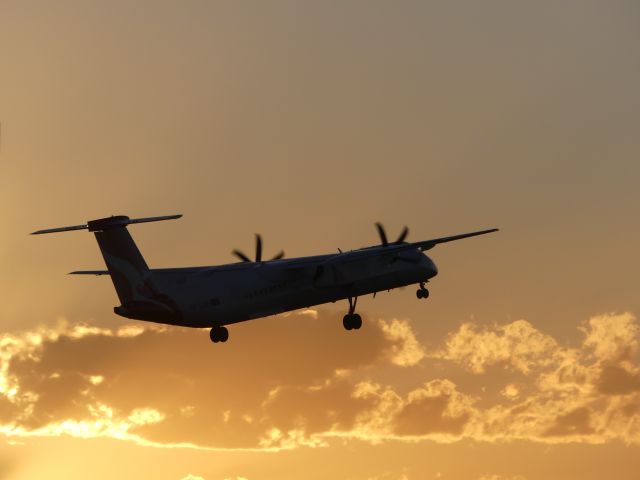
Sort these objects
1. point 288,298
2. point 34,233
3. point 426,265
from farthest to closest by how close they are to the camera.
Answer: point 426,265
point 288,298
point 34,233

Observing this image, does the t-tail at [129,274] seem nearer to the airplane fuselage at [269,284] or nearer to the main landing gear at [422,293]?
the airplane fuselage at [269,284]

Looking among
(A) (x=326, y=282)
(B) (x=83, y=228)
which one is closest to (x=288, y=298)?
(A) (x=326, y=282)

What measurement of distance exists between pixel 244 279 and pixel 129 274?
7.11 meters

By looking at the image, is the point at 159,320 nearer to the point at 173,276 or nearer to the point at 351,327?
the point at 173,276

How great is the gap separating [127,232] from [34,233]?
5.78m

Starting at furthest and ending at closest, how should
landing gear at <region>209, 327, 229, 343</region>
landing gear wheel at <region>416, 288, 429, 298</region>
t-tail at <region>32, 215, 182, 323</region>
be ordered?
landing gear wheel at <region>416, 288, 429, 298</region> → landing gear at <region>209, 327, 229, 343</region> → t-tail at <region>32, 215, 182, 323</region>

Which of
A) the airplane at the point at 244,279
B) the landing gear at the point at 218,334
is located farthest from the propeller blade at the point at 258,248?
the landing gear at the point at 218,334

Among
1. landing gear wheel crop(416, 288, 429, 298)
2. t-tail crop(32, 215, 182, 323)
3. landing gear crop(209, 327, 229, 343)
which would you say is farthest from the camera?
landing gear wheel crop(416, 288, 429, 298)

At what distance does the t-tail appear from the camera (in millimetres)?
74625

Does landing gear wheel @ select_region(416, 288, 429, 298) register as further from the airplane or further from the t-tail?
the t-tail

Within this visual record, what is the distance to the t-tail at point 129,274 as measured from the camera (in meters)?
74.6

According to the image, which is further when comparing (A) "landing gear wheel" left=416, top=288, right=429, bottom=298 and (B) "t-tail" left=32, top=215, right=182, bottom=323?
(A) "landing gear wheel" left=416, top=288, right=429, bottom=298

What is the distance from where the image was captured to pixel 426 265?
86.1 meters

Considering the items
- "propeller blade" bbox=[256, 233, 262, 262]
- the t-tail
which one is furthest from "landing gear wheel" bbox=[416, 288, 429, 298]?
the t-tail
